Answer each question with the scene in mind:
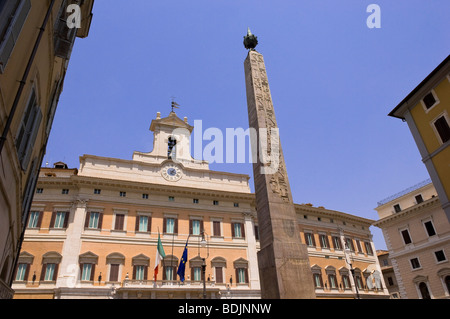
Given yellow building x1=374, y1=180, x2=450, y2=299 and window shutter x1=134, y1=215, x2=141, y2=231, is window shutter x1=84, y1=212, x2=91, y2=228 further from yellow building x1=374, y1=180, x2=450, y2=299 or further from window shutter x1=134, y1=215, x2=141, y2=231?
yellow building x1=374, y1=180, x2=450, y2=299

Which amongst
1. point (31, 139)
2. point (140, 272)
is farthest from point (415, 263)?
point (31, 139)

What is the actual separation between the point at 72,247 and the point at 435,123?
21840mm

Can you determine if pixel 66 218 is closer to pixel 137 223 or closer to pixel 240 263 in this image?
pixel 137 223

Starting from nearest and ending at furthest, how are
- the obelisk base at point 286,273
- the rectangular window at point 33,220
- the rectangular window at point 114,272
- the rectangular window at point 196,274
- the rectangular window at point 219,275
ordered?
1. the obelisk base at point 286,273
2. the rectangular window at point 114,272
3. the rectangular window at point 33,220
4. the rectangular window at point 196,274
5. the rectangular window at point 219,275

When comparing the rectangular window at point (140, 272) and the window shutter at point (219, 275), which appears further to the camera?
the window shutter at point (219, 275)

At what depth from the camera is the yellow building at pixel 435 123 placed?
14.1 m

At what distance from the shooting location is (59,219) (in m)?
22.3

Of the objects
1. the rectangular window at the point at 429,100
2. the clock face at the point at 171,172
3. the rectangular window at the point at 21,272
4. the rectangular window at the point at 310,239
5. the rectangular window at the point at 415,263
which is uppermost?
the clock face at the point at 171,172

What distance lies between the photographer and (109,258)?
21.8 m

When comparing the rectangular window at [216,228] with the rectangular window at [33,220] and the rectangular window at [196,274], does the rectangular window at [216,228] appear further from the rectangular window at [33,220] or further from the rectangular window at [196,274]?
the rectangular window at [33,220]

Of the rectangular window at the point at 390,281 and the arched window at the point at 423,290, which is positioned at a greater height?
the rectangular window at the point at 390,281

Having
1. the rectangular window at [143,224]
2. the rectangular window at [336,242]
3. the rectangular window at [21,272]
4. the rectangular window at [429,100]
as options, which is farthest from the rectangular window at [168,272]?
the rectangular window at [429,100]

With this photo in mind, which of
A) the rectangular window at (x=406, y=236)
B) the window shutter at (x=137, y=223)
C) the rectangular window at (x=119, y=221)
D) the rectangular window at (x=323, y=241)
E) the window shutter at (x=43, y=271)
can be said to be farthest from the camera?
the rectangular window at (x=323, y=241)

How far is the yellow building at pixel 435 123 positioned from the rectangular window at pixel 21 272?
74.7ft
